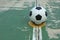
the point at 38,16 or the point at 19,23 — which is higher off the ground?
the point at 38,16

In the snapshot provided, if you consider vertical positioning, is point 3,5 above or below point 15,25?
above

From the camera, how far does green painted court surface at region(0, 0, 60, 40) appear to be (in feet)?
16.5

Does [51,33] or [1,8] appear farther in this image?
[1,8]

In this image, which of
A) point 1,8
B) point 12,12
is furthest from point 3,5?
point 12,12

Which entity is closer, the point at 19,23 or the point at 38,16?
the point at 38,16

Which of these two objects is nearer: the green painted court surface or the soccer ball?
the green painted court surface

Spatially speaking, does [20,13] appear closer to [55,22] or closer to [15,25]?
[15,25]

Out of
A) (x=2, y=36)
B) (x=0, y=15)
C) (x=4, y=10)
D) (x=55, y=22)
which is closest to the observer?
(x=2, y=36)

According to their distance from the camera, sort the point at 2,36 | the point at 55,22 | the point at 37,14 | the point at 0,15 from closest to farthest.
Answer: the point at 2,36 < the point at 37,14 < the point at 55,22 < the point at 0,15

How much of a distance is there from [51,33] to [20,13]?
5.75 ft

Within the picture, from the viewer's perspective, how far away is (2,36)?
4992 mm

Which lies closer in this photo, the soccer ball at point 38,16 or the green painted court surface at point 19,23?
the green painted court surface at point 19,23

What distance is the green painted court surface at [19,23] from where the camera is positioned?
5.04m

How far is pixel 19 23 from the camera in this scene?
18.8 ft
